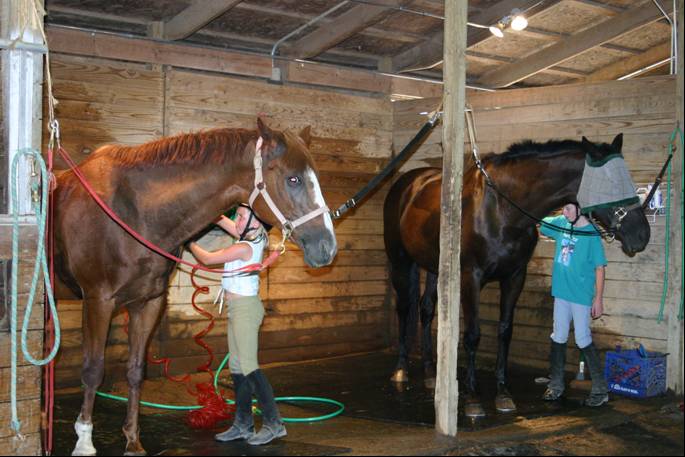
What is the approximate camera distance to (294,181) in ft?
12.6

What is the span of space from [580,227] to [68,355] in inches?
151

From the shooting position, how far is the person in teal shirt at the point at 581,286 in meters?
5.25

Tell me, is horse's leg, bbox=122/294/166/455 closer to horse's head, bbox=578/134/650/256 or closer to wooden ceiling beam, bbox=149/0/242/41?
wooden ceiling beam, bbox=149/0/242/41

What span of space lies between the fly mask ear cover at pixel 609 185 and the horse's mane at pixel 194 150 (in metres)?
2.35

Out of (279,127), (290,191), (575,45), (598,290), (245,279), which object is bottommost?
(598,290)

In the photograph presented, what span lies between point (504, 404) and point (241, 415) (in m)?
1.90

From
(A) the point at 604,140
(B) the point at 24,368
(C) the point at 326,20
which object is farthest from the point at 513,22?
(B) the point at 24,368

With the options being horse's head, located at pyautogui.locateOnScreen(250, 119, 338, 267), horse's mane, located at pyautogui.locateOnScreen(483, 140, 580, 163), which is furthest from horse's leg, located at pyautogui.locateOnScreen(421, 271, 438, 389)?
horse's head, located at pyautogui.locateOnScreen(250, 119, 338, 267)

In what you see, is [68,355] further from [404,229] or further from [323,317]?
[404,229]

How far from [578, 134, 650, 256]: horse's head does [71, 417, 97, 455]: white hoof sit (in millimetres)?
3360

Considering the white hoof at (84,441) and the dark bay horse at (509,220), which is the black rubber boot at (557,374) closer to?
the dark bay horse at (509,220)

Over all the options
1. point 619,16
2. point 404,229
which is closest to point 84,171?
point 404,229

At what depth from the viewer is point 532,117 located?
646cm

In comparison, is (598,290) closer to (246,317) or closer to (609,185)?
(609,185)
